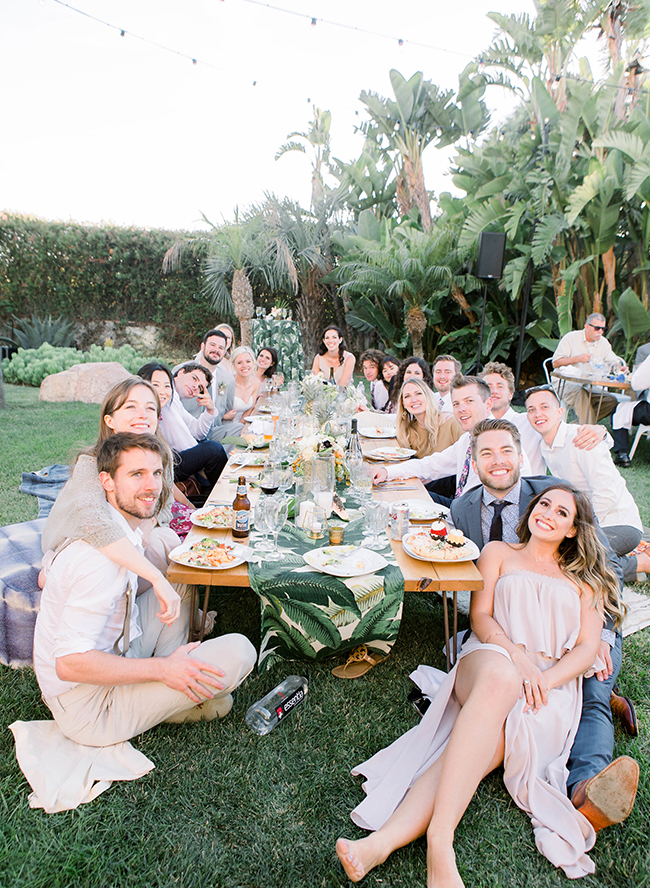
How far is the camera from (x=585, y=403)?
736cm

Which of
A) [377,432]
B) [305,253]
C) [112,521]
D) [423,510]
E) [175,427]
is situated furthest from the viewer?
[305,253]

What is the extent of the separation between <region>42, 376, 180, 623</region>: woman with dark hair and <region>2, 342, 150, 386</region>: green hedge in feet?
28.7

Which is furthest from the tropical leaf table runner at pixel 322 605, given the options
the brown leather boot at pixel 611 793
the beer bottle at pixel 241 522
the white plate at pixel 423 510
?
the brown leather boot at pixel 611 793

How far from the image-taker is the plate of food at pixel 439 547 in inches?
87.8

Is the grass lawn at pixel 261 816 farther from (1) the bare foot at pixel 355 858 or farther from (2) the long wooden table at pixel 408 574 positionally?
(2) the long wooden table at pixel 408 574

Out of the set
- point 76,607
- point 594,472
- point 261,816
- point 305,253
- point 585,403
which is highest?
point 305,253

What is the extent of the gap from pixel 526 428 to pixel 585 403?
14.0 feet

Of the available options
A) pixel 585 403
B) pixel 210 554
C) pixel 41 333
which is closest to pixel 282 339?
pixel 41 333

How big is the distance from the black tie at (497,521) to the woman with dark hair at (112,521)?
60.0 inches

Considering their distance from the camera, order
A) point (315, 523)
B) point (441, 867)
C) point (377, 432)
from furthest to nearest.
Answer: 1. point (377, 432)
2. point (315, 523)
3. point (441, 867)

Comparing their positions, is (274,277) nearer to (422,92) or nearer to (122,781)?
(422,92)

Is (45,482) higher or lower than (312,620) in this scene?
lower

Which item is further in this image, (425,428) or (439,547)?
(425,428)

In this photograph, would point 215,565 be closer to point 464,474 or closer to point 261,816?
point 261,816
